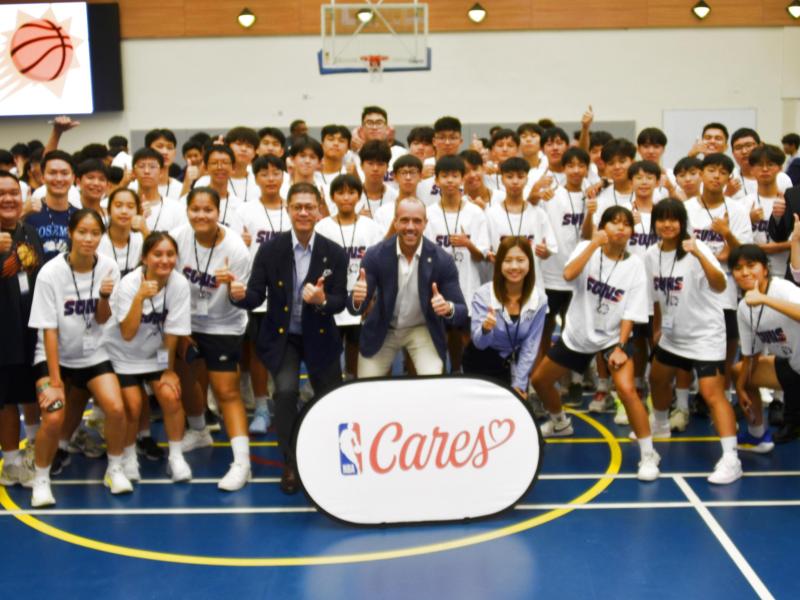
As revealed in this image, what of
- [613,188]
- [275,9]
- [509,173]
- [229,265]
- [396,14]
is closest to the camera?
[229,265]

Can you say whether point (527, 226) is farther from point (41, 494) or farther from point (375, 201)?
point (41, 494)

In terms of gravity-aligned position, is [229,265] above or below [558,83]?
below

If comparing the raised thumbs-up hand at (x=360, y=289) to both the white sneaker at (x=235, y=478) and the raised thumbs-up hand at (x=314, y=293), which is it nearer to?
the raised thumbs-up hand at (x=314, y=293)

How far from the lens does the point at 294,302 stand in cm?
620

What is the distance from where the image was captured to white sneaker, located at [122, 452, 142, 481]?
6.27m

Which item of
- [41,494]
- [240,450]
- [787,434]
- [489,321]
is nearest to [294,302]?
[240,450]

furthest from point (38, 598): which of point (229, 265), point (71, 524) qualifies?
point (229, 265)

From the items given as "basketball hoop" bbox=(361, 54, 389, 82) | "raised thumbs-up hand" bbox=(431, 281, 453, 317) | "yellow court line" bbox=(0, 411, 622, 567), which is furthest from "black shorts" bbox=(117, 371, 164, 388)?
"basketball hoop" bbox=(361, 54, 389, 82)

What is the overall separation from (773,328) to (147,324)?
451 centimetres

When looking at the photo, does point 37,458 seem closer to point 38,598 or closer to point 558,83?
point 38,598

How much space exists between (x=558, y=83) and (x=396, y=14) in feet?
15.8

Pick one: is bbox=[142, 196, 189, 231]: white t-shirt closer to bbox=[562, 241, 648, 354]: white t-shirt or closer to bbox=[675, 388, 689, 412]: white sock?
bbox=[562, 241, 648, 354]: white t-shirt

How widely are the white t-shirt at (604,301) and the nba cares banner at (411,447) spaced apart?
4.57ft

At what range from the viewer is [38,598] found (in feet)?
15.0
